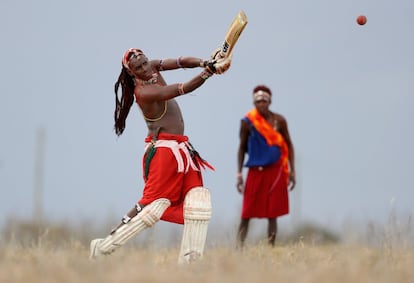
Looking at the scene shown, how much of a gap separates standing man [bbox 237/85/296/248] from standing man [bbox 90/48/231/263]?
13.7 feet

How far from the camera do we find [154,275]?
609 centimetres

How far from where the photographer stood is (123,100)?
905cm

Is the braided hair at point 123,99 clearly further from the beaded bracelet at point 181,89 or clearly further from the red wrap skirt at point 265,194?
the red wrap skirt at point 265,194

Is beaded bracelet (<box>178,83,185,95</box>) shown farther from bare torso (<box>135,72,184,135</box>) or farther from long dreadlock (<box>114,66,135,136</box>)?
long dreadlock (<box>114,66,135,136</box>)

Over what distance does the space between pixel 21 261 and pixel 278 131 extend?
19.9ft

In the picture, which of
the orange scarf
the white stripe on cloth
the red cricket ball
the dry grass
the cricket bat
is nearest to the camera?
the dry grass

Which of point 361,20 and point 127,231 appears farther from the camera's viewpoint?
point 361,20

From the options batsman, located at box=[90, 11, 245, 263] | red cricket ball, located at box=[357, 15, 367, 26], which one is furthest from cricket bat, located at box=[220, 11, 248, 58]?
red cricket ball, located at box=[357, 15, 367, 26]

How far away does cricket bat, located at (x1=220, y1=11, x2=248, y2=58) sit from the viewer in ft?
26.4

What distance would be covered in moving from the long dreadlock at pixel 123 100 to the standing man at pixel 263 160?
3918mm

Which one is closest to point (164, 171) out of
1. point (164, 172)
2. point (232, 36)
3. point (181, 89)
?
point (164, 172)

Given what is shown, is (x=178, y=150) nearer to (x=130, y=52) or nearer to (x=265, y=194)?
(x=130, y=52)

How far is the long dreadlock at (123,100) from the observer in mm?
8938

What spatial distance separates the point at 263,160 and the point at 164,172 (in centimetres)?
459
